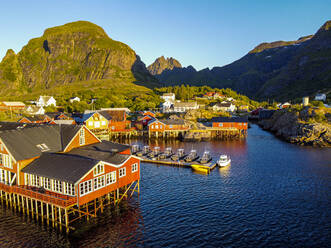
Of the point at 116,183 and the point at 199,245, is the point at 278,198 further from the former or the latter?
the point at 116,183

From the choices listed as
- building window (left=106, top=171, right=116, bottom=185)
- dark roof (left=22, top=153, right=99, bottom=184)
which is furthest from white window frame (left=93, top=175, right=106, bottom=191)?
dark roof (left=22, top=153, right=99, bottom=184)

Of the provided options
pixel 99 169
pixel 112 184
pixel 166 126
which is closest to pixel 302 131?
pixel 166 126

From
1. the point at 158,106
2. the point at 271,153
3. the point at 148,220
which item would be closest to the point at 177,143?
the point at 271,153

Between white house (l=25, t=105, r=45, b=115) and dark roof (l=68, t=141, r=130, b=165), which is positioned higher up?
white house (l=25, t=105, r=45, b=115)

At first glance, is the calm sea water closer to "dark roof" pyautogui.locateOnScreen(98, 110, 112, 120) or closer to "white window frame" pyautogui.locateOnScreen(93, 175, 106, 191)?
"white window frame" pyautogui.locateOnScreen(93, 175, 106, 191)

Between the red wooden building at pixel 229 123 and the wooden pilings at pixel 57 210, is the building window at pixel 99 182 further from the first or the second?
the red wooden building at pixel 229 123
